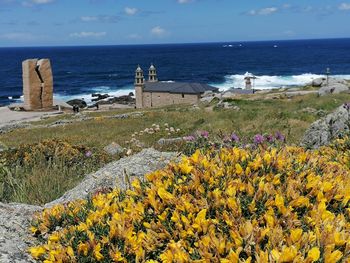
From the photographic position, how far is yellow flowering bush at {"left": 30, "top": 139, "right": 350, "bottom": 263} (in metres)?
2.85

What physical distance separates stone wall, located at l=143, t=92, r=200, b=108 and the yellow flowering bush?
58.2 meters

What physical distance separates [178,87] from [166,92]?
189cm

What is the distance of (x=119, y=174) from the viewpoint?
604 cm

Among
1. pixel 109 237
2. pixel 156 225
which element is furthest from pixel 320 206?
pixel 109 237

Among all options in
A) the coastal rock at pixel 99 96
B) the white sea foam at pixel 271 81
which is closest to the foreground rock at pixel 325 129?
the coastal rock at pixel 99 96

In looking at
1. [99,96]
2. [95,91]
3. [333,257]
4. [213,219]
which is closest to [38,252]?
[213,219]

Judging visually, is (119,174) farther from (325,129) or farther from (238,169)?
(325,129)

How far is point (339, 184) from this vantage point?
12.4 ft

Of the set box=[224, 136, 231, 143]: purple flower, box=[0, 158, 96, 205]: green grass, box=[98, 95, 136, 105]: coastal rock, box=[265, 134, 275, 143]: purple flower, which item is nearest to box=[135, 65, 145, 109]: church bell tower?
box=[98, 95, 136, 105]: coastal rock

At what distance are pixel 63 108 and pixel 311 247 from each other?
55655 millimetres

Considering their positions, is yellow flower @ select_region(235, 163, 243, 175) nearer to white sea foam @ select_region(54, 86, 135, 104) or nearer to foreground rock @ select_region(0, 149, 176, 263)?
foreground rock @ select_region(0, 149, 176, 263)

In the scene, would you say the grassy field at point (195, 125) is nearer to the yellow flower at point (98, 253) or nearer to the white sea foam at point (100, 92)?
the yellow flower at point (98, 253)

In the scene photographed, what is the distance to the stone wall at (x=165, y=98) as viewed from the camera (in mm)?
62781

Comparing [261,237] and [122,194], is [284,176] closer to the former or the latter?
[261,237]
